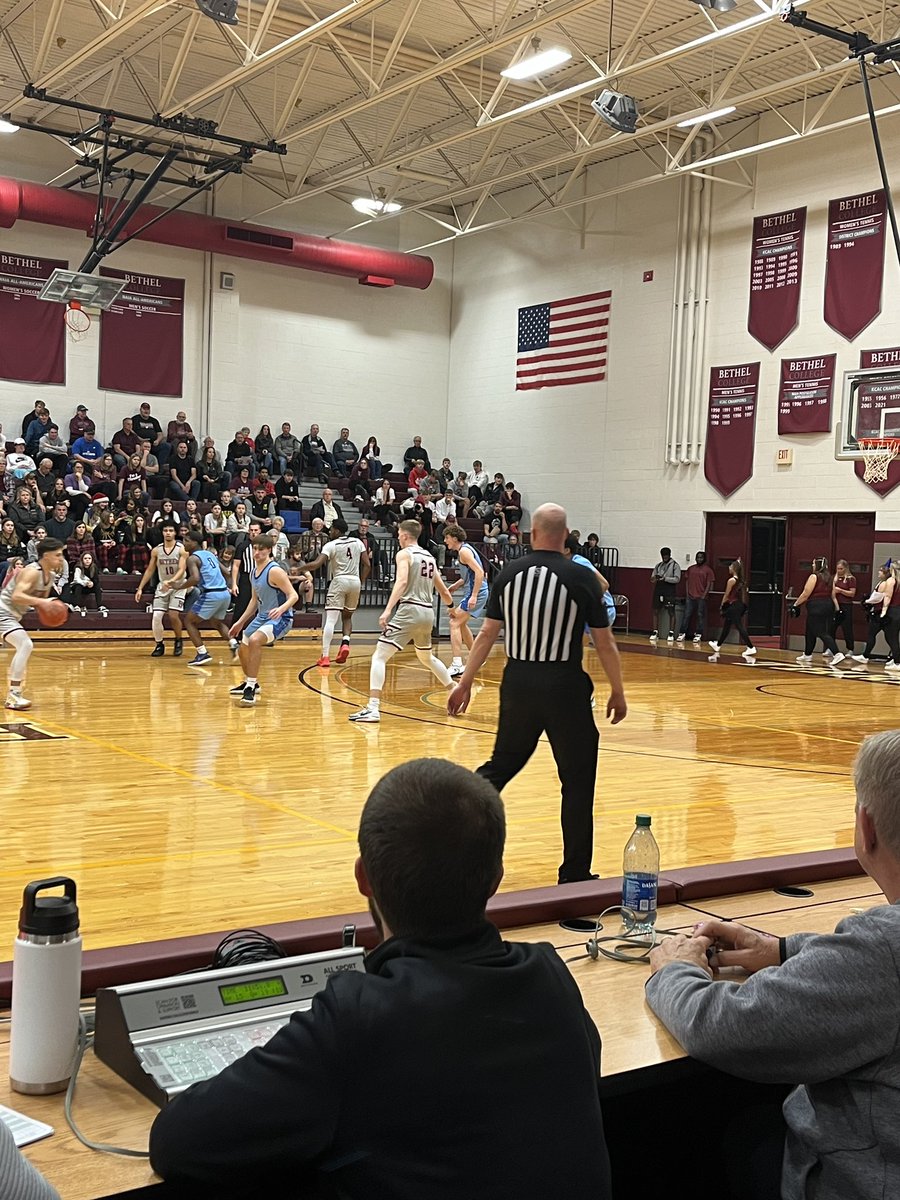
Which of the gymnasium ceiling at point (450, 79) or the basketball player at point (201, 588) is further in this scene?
the gymnasium ceiling at point (450, 79)

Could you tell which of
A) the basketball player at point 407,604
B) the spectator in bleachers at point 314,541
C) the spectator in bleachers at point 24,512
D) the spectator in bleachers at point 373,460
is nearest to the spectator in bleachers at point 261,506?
the spectator in bleachers at point 314,541

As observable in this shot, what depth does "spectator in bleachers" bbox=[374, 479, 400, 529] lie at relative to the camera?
77.4 feet

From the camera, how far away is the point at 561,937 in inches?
123

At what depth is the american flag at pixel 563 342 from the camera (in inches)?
942

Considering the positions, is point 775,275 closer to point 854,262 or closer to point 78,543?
point 854,262

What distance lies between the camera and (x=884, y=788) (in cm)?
207

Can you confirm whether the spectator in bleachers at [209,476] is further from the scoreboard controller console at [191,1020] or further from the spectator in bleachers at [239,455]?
the scoreboard controller console at [191,1020]

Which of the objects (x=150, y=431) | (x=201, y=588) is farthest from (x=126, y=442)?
(x=201, y=588)

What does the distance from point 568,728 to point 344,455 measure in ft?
67.1

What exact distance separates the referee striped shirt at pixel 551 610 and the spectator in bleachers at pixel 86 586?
43.7ft

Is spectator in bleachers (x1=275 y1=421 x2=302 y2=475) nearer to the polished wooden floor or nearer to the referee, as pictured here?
the polished wooden floor

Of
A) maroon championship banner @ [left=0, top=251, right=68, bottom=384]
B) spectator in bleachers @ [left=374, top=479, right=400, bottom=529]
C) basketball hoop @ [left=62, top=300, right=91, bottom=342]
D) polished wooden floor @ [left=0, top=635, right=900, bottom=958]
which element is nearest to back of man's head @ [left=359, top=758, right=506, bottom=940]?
polished wooden floor @ [left=0, top=635, right=900, bottom=958]

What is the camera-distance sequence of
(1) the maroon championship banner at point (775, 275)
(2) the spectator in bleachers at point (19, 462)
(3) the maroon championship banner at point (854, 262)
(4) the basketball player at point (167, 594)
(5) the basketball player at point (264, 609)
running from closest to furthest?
(5) the basketball player at point (264, 609) < (4) the basketball player at point (167, 594) < (3) the maroon championship banner at point (854, 262) < (2) the spectator in bleachers at point (19, 462) < (1) the maroon championship banner at point (775, 275)

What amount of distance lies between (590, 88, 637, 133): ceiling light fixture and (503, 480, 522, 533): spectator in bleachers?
951cm
